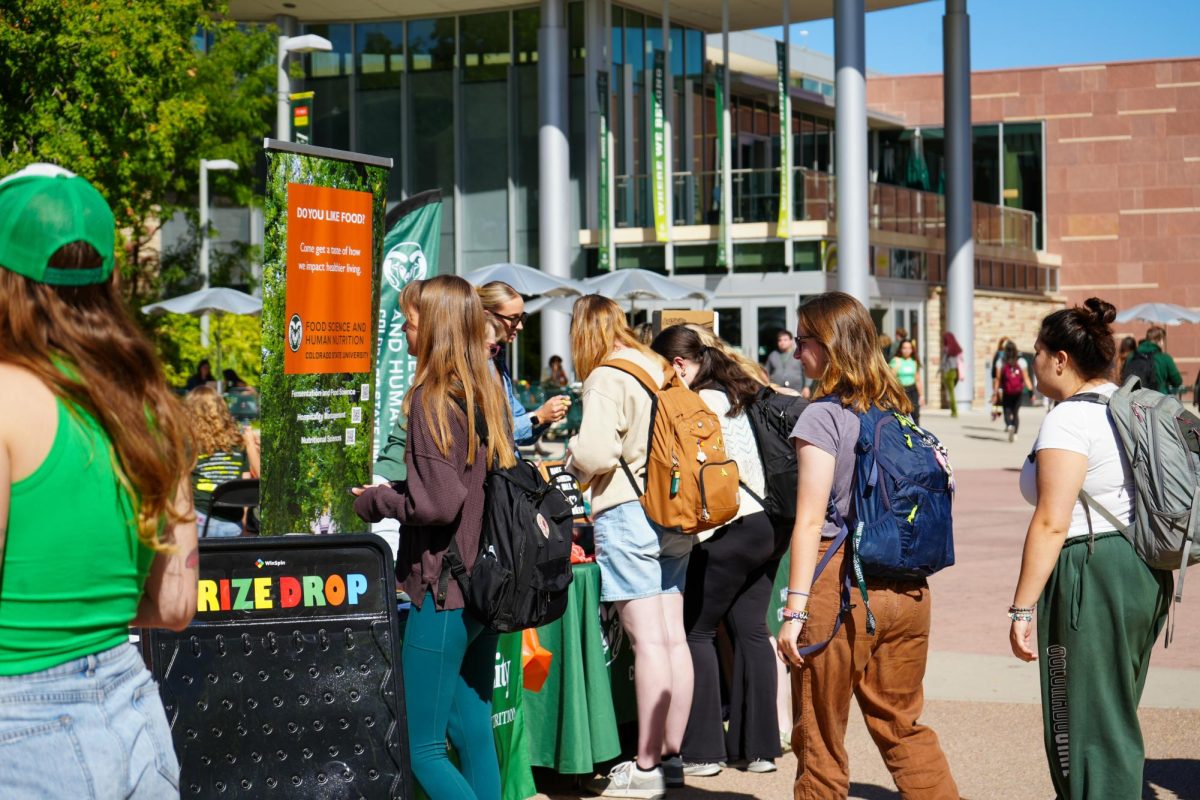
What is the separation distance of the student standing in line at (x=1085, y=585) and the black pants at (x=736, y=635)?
1686 millimetres

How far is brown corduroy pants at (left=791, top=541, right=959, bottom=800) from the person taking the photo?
4.32 m

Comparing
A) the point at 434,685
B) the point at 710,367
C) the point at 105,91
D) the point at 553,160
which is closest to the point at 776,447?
the point at 710,367

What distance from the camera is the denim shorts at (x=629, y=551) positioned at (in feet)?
18.7

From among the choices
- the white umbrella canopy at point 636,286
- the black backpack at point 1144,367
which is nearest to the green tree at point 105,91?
the white umbrella canopy at point 636,286

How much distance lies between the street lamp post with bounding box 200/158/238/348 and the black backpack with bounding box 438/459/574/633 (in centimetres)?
2186

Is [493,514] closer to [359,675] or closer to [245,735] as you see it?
[359,675]

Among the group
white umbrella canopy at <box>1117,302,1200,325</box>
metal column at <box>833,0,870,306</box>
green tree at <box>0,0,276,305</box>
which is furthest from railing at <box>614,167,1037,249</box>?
green tree at <box>0,0,276,305</box>

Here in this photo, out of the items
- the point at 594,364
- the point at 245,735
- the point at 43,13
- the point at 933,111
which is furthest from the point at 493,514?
the point at 933,111

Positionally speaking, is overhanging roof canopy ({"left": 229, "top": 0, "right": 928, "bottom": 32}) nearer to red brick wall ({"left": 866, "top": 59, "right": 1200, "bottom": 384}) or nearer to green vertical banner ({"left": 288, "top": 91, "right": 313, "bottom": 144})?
red brick wall ({"left": 866, "top": 59, "right": 1200, "bottom": 384})

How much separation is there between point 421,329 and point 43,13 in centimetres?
1656

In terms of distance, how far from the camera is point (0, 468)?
2094mm

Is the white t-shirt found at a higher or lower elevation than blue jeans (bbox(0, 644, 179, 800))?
higher

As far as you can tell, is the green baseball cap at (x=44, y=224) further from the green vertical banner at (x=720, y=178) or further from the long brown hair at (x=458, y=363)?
the green vertical banner at (x=720, y=178)

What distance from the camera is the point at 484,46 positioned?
3559cm
